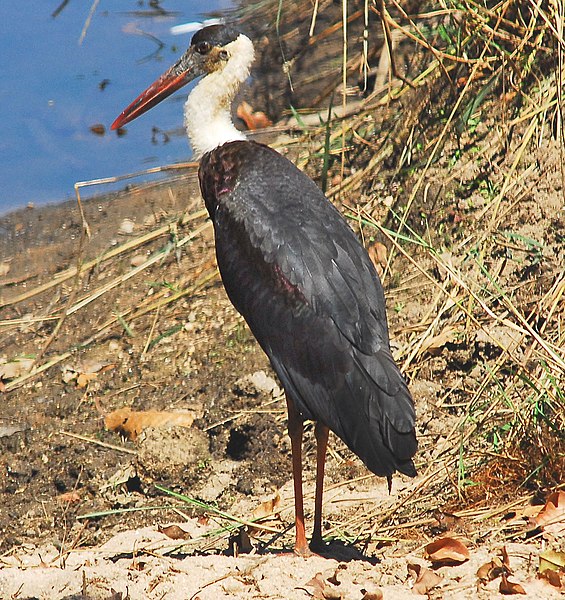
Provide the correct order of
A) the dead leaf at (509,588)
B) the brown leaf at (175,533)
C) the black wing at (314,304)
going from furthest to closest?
1. the brown leaf at (175,533)
2. the black wing at (314,304)
3. the dead leaf at (509,588)

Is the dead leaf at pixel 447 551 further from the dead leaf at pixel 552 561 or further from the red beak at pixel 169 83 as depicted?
the red beak at pixel 169 83

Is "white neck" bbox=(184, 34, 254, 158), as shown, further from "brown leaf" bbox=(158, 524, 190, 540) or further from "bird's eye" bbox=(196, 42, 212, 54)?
"brown leaf" bbox=(158, 524, 190, 540)

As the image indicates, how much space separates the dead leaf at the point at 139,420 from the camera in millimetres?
5012

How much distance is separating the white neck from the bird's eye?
10 cm

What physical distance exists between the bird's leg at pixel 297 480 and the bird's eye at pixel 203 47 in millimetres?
1914

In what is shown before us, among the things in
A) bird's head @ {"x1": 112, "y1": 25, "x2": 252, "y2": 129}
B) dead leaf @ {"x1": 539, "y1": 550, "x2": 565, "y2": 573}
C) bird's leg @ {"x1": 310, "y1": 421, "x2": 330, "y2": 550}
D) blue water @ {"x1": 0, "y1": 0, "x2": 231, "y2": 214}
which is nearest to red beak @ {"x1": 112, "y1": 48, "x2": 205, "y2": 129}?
bird's head @ {"x1": 112, "y1": 25, "x2": 252, "y2": 129}

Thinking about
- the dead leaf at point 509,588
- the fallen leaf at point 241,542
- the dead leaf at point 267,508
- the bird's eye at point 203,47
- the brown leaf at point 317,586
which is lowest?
the dead leaf at point 267,508

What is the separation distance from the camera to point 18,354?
233 inches

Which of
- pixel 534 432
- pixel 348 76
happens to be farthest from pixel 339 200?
pixel 534 432

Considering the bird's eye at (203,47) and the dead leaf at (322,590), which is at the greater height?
the bird's eye at (203,47)

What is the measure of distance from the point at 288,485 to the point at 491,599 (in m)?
1.69

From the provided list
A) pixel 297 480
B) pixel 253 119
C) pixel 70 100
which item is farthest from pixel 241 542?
pixel 70 100

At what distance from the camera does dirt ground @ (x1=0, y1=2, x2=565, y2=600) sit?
3.42 meters

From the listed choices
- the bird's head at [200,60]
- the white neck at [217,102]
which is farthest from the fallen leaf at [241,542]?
the bird's head at [200,60]
